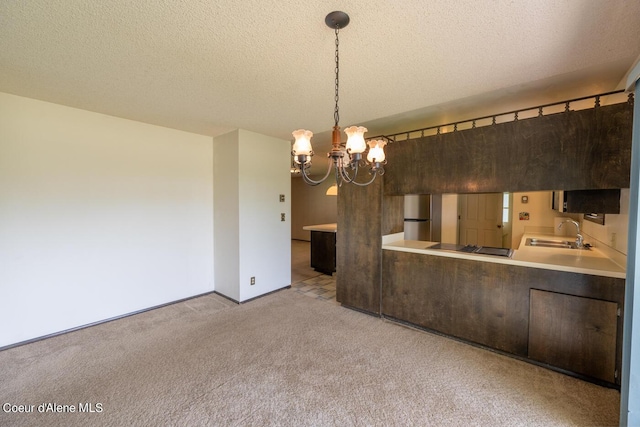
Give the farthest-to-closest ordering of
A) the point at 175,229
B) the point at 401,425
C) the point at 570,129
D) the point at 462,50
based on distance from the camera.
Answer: the point at 175,229 → the point at 570,129 → the point at 462,50 → the point at 401,425

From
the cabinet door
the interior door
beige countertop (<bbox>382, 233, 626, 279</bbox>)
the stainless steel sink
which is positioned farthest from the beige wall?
the cabinet door

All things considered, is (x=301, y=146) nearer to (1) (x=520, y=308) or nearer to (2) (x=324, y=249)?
(1) (x=520, y=308)

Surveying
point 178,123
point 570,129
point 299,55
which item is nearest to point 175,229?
point 178,123

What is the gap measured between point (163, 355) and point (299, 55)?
A: 2.83 metres

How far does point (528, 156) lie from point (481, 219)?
300 centimetres

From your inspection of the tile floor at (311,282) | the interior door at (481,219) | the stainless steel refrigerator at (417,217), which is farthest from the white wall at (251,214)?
the interior door at (481,219)

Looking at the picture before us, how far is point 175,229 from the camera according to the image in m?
3.77

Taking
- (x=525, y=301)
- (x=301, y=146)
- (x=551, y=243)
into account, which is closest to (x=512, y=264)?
(x=525, y=301)

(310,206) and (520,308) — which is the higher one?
(310,206)

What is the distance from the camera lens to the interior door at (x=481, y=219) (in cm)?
490

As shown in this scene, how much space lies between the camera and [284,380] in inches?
Result: 83.5

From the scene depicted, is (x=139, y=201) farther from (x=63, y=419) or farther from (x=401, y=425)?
(x=401, y=425)

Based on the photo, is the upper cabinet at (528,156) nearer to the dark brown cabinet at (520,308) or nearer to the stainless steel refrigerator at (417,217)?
the dark brown cabinet at (520,308)

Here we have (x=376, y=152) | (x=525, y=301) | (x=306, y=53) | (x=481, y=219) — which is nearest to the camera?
(x=306, y=53)
